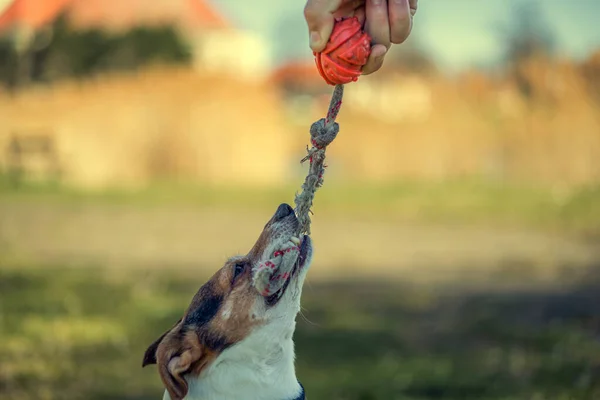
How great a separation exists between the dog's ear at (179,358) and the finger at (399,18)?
1.41 metres

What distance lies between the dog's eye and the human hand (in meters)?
0.98

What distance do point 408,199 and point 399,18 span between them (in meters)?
11.5

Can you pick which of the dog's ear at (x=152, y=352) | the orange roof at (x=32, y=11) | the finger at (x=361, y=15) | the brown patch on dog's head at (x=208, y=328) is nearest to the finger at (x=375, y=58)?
the finger at (x=361, y=15)

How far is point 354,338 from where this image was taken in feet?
24.9

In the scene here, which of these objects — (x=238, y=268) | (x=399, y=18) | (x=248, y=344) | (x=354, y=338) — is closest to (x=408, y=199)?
(x=354, y=338)

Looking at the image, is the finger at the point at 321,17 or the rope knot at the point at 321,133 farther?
the rope knot at the point at 321,133

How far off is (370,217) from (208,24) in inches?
428

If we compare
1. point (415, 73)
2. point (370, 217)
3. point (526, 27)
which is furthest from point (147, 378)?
point (415, 73)

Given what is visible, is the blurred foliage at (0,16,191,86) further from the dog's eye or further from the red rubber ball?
the red rubber ball

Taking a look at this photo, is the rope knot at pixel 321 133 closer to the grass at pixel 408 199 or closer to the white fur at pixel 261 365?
the white fur at pixel 261 365

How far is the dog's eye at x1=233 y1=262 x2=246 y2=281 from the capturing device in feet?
13.4

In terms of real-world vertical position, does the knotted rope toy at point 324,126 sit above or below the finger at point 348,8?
below

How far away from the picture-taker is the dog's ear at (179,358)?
12.3ft

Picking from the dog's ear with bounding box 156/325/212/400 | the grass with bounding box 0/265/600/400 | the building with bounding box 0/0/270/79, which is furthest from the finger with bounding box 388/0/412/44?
the building with bounding box 0/0/270/79
